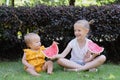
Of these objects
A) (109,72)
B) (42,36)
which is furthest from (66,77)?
(42,36)

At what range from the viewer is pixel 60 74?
6.23 m

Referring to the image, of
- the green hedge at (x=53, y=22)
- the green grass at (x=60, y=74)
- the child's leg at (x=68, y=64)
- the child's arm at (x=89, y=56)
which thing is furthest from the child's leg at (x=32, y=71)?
the green hedge at (x=53, y=22)

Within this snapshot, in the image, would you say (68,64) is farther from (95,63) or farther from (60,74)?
(95,63)

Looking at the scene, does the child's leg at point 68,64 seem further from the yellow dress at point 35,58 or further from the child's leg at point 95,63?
the yellow dress at point 35,58

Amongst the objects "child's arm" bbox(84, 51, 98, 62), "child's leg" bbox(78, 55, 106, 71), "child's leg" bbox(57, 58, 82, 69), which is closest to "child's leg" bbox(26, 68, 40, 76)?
"child's leg" bbox(57, 58, 82, 69)

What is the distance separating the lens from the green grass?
5.92 metres

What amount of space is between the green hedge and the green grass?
692 mm

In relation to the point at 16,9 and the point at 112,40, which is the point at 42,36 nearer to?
the point at 16,9

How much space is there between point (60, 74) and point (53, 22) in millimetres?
1482

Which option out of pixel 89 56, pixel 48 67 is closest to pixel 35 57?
pixel 48 67

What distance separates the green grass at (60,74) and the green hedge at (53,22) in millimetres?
692

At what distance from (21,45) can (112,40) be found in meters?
1.87

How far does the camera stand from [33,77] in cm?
596

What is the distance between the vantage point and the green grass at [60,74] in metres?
5.92
